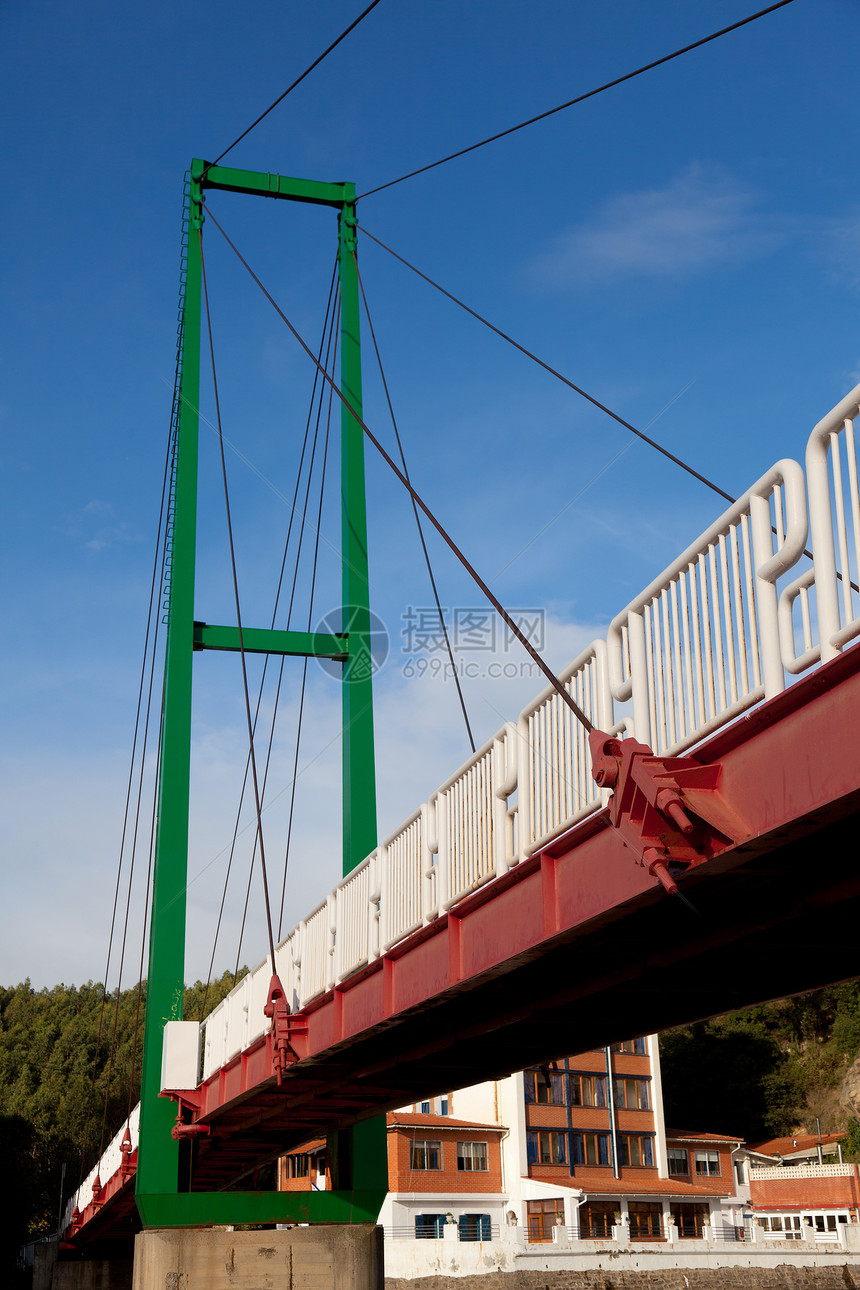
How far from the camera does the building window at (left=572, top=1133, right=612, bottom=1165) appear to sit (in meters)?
59.2

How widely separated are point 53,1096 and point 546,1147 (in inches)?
1449

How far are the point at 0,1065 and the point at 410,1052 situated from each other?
78.9 meters

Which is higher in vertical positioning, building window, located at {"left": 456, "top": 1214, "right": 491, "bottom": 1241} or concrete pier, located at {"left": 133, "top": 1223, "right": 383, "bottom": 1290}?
concrete pier, located at {"left": 133, "top": 1223, "right": 383, "bottom": 1290}

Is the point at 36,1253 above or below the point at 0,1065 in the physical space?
below

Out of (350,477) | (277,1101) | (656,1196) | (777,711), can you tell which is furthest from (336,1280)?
(656,1196)


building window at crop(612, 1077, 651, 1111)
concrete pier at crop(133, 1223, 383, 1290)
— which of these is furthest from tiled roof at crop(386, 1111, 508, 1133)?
concrete pier at crop(133, 1223, 383, 1290)

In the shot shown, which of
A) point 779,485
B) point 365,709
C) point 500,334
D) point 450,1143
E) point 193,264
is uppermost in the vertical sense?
point 193,264

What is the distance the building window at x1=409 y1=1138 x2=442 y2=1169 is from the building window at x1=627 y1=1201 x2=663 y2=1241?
10.8 metres

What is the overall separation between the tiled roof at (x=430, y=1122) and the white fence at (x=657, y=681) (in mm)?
42841

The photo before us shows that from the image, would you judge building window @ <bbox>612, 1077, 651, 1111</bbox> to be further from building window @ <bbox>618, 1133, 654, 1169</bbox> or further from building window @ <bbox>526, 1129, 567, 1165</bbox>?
building window @ <bbox>526, 1129, 567, 1165</bbox>

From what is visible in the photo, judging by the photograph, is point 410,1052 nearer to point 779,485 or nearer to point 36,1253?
point 779,485

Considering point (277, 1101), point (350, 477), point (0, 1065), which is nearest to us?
point (277, 1101)

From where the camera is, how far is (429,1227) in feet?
173

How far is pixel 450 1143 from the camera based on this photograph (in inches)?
2173
